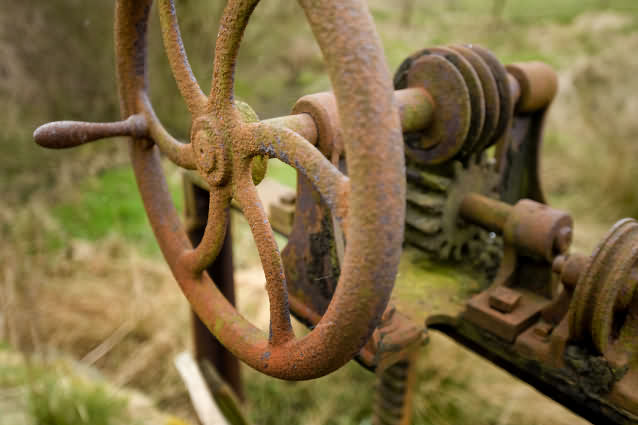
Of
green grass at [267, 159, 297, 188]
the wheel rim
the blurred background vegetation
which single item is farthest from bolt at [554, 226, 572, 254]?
green grass at [267, 159, 297, 188]

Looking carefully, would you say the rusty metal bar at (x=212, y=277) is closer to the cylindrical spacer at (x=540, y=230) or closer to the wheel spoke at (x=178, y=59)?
the wheel spoke at (x=178, y=59)

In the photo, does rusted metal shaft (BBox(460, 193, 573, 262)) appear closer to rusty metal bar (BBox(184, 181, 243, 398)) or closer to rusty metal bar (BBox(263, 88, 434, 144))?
rusty metal bar (BBox(263, 88, 434, 144))

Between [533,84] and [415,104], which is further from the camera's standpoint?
[533,84]

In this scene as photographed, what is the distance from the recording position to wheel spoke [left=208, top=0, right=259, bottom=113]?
0.65 meters

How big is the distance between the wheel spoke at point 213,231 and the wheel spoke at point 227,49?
134mm

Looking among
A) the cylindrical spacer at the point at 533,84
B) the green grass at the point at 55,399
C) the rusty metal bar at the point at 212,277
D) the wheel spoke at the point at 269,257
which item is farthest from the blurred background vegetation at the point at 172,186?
the wheel spoke at the point at 269,257

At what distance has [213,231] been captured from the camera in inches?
33.0

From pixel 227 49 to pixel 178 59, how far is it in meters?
0.17

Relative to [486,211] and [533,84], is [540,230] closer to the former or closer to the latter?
[486,211]

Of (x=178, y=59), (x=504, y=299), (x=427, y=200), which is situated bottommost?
(x=504, y=299)

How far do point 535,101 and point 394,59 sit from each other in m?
3.90

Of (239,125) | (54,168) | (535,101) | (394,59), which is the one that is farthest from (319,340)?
(394,59)

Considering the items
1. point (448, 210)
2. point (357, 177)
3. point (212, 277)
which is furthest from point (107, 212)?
point (357, 177)

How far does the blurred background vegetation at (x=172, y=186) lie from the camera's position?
239 centimetres
